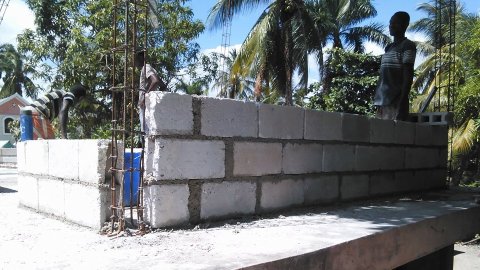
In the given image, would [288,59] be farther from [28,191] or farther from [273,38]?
[28,191]

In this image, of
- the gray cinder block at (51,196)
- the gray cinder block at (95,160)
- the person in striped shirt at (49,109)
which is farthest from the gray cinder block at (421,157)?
the person in striped shirt at (49,109)

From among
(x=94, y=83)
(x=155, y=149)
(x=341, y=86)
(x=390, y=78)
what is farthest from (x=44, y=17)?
(x=155, y=149)

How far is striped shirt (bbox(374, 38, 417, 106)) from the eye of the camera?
600 centimetres

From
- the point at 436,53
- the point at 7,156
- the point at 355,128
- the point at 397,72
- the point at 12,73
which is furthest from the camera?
the point at 12,73

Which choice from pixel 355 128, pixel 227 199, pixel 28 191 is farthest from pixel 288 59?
pixel 227 199

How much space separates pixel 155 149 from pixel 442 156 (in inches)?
207

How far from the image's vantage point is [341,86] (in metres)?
14.1

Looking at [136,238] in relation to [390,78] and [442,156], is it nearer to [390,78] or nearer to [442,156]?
[390,78]

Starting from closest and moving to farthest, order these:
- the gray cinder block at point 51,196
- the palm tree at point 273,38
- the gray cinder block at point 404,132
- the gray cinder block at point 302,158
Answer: the gray cinder block at point 51,196
the gray cinder block at point 302,158
the gray cinder block at point 404,132
the palm tree at point 273,38

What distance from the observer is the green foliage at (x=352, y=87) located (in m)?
13.6

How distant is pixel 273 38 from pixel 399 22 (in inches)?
459

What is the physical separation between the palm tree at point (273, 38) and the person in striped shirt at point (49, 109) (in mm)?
11745

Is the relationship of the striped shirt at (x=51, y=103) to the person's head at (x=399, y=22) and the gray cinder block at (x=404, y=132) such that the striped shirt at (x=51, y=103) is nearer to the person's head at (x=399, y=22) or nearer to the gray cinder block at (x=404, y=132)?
the gray cinder block at (x=404, y=132)

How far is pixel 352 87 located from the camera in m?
13.9
